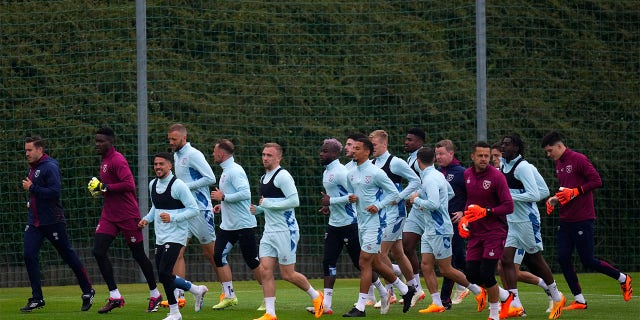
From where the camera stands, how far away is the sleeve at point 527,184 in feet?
47.3

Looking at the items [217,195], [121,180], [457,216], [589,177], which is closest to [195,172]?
[121,180]

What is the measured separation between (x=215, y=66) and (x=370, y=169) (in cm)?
805

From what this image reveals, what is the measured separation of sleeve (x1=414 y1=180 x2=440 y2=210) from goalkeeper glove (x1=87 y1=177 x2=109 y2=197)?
367cm

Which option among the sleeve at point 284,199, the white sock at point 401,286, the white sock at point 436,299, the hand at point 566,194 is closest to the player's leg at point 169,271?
the sleeve at point 284,199

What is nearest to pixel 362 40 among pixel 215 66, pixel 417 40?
pixel 417 40

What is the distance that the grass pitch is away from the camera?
14.3m

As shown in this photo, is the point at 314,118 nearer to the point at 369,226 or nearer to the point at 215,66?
the point at 215,66

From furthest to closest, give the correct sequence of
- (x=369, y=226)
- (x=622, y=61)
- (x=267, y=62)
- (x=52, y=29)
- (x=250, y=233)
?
(x=622, y=61) → (x=267, y=62) → (x=52, y=29) → (x=250, y=233) → (x=369, y=226)

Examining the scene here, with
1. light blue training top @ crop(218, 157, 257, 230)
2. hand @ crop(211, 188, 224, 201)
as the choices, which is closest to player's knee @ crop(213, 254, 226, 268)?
light blue training top @ crop(218, 157, 257, 230)

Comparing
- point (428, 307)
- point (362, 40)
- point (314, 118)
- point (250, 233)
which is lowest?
point (428, 307)

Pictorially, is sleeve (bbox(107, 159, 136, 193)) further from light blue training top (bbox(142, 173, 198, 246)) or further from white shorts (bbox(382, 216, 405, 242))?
white shorts (bbox(382, 216, 405, 242))

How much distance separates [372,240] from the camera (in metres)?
14.2

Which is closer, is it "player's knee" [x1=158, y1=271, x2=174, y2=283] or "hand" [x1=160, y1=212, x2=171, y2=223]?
"hand" [x1=160, y1=212, x2=171, y2=223]

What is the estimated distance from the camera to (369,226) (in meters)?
14.3
